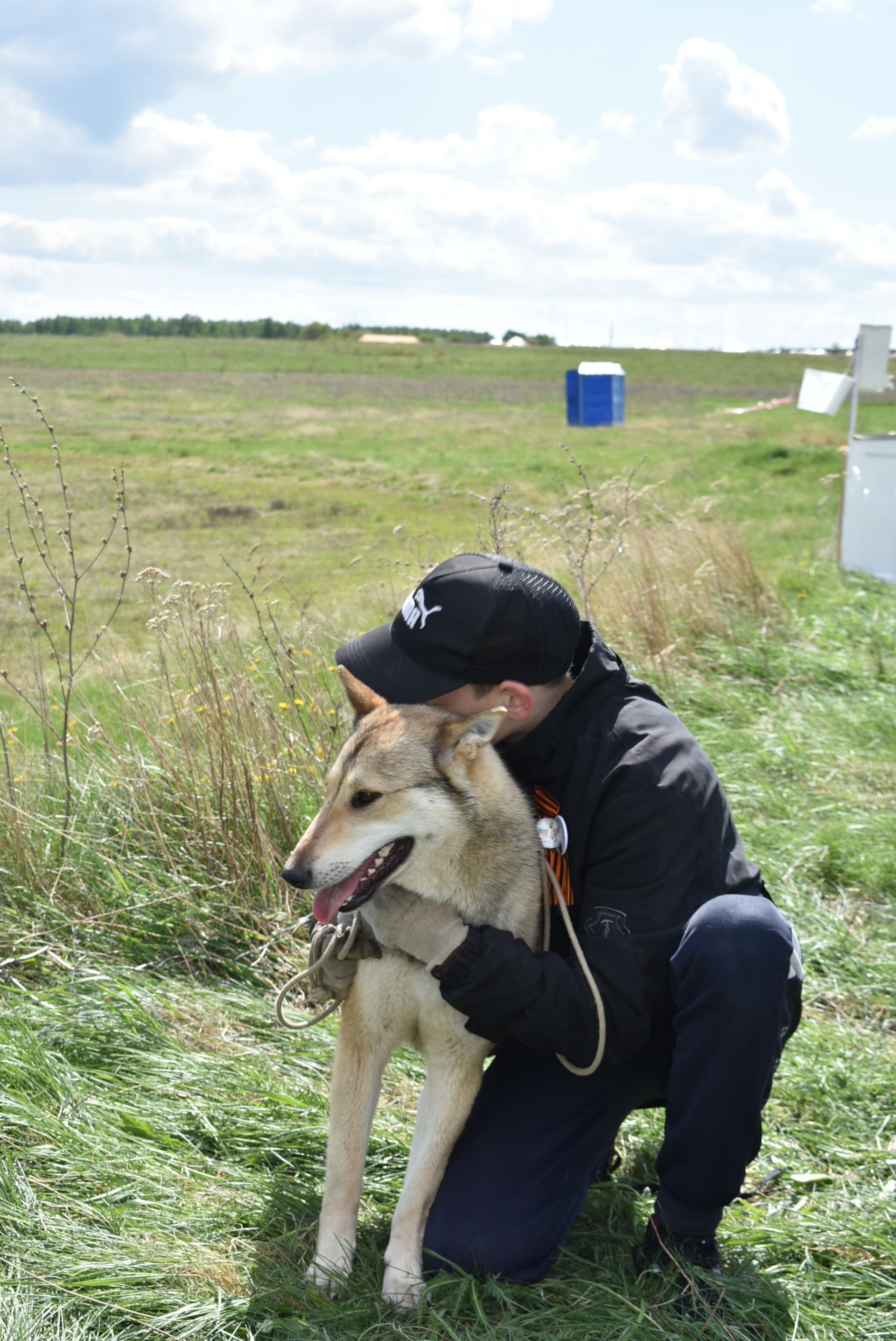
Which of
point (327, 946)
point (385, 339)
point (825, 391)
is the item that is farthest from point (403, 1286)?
point (385, 339)

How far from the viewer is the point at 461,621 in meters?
2.58

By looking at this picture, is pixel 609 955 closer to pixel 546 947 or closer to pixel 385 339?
pixel 546 947

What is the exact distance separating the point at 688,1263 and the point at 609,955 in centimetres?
75

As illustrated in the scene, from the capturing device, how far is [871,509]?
34.7 ft

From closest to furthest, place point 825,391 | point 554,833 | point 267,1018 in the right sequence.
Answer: point 554,833
point 267,1018
point 825,391

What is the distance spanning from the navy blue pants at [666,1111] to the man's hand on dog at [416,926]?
1.77ft

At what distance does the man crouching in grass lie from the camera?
2402 mm

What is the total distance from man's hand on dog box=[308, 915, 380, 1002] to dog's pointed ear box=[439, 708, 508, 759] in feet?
1.69

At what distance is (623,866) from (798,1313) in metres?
1.09

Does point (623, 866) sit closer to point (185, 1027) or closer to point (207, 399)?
point (185, 1027)

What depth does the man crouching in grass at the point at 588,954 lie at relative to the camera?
2.40 metres

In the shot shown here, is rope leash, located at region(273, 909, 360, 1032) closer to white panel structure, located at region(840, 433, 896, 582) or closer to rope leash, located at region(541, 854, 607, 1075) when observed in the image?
rope leash, located at region(541, 854, 607, 1075)

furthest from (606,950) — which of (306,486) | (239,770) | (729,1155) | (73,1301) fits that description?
(306,486)

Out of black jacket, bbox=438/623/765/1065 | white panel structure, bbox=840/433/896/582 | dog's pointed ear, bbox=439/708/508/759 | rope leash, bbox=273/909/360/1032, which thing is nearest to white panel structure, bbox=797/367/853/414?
white panel structure, bbox=840/433/896/582
